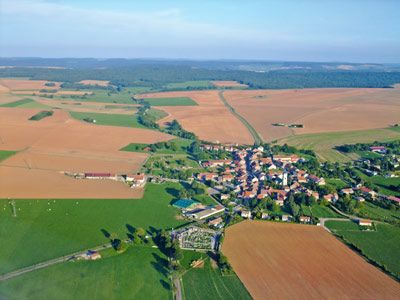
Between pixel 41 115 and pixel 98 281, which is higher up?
pixel 41 115

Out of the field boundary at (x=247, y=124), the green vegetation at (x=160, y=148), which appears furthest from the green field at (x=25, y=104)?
the green vegetation at (x=160, y=148)

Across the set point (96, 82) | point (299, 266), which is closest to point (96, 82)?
point (96, 82)

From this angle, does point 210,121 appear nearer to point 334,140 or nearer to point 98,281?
point 334,140

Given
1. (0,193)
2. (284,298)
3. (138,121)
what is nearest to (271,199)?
(284,298)

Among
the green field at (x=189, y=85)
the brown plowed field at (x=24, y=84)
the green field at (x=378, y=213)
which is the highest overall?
the green field at (x=189, y=85)

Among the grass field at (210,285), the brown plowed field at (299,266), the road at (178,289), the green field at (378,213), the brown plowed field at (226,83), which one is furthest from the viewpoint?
the brown plowed field at (226,83)

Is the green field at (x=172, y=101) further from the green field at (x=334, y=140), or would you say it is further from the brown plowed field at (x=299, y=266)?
the brown plowed field at (x=299, y=266)

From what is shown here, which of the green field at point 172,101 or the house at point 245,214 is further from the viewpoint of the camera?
the green field at point 172,101
